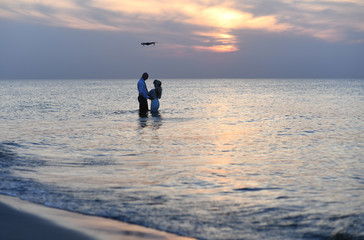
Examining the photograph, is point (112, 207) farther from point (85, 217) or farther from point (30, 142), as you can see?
point (30, 142)

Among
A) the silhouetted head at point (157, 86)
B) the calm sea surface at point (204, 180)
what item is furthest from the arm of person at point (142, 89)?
the calm sea surface at point (204, 180)

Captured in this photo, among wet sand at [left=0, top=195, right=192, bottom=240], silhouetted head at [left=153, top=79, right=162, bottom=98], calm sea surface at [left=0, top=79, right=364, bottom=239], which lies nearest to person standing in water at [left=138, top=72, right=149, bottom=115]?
silhouetted head at [left=153, top=79, right=162, bottom=98]

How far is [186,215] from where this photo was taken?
5.32m

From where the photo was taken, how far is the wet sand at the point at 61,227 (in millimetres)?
4449

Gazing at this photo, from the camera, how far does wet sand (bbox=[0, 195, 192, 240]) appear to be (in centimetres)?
445

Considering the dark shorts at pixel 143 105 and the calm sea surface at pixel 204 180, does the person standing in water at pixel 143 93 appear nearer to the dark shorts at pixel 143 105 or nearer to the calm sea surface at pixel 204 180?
the dark shorts at pixel 143 105

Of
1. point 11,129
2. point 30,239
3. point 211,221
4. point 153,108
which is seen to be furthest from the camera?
point 153,108

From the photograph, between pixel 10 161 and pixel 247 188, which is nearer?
pixel 247 188

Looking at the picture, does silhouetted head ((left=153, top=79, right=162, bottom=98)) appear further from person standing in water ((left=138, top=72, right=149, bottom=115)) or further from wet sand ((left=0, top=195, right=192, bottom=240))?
wet sand ((left=0, top=195, right=192, bottom=240))

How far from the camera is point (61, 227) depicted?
4.74 meters

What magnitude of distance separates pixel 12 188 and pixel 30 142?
6.00 meters

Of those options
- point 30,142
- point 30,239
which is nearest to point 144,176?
point 30,239

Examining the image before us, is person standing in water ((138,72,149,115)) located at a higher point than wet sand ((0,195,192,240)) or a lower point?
higher

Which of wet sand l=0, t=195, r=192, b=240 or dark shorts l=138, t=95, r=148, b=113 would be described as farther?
dark shorts l=138, t=95, r=148, b=113
